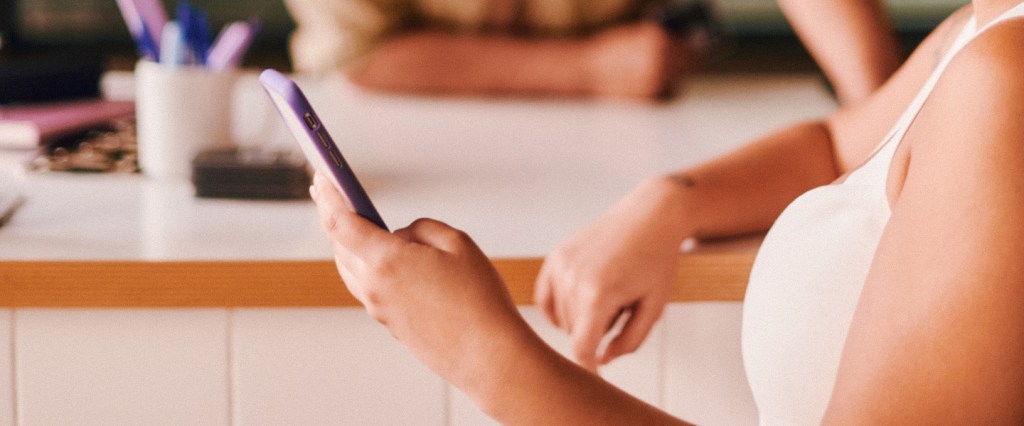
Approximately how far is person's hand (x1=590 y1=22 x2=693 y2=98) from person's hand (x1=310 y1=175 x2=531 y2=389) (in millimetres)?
1012

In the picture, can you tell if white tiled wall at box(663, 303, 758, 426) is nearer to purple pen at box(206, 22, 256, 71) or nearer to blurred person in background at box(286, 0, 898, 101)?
purple pen at box(206, 22, 256, 71)

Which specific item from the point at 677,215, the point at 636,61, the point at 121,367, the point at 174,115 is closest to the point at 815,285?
A: the point at 677,215

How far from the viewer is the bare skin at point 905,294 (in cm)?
45

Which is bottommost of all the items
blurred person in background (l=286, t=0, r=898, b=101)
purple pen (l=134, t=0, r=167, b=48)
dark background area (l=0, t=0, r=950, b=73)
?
dark background area (l=0, t=0, r=950, b=73)

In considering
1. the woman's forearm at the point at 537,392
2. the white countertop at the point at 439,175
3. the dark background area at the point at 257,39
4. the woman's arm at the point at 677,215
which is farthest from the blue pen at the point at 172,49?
the dark background area at the point at 257,39

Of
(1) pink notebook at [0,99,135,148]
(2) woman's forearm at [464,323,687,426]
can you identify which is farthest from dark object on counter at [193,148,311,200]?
(2) woman's forearm at [464,323,687,426]

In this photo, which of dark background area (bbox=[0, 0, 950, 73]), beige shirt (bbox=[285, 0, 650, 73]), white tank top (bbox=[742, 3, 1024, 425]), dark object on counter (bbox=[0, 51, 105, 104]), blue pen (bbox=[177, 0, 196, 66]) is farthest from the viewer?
dark background area (bbox=[0, 0, 950, 73])

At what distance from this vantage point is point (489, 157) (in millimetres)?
1085

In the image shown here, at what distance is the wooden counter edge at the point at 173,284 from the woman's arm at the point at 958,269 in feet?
0.94

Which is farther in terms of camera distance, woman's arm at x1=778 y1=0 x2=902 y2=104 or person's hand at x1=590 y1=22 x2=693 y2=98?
person's hand at x1=590 y1=22 x2=693 y2=98

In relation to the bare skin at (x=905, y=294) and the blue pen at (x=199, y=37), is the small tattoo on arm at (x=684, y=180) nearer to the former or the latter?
the bare skin at (x=905, y=294)

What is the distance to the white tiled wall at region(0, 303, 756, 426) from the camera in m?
0.72

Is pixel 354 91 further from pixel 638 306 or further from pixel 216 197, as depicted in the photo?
pixel 638 306

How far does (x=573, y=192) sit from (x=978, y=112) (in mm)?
505
